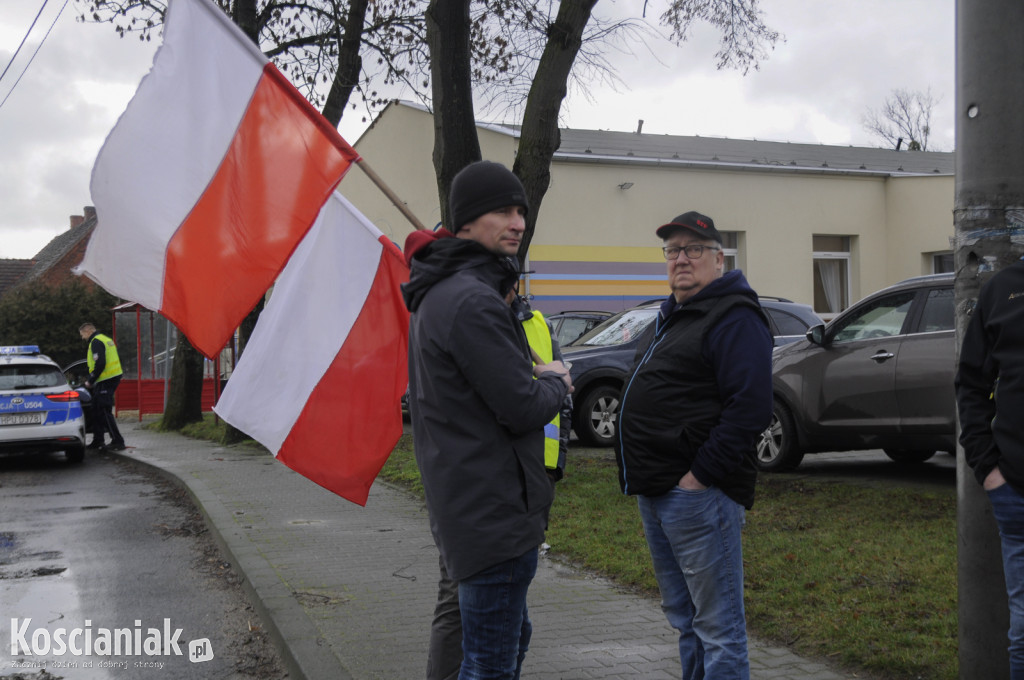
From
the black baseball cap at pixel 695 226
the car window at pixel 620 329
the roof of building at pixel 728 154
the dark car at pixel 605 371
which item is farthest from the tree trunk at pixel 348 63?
the black baseball cap at pixel 695 226

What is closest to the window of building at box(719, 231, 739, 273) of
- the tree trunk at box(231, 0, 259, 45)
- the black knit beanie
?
the tree trunk at box(231, 0, 259, 45)

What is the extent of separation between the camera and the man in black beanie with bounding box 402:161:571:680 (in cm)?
283

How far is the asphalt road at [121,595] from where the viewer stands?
5277 mm

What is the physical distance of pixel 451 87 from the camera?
8797 mm

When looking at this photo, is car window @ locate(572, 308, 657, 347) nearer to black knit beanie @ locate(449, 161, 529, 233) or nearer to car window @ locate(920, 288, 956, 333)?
car window @ locate(920, 288, 956, 333)

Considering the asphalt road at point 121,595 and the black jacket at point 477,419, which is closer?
the black jacket at point 477,419

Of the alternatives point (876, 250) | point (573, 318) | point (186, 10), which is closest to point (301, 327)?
point (186, 10)

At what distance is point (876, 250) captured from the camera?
22922mm

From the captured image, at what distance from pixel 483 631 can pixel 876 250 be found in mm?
21945

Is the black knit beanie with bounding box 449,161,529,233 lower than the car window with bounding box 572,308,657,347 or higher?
higher

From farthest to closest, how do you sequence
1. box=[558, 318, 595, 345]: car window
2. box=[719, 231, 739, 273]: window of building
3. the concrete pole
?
box=[719, 231, 739, 273]: window of building
box=[558, 318, 595, 345]: car window
the concrete pole

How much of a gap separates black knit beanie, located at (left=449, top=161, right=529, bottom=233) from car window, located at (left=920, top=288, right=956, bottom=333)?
21.3 feet

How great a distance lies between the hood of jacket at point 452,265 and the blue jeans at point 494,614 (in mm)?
844

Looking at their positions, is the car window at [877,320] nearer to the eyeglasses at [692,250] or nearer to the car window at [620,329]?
the car window at [620,329]
